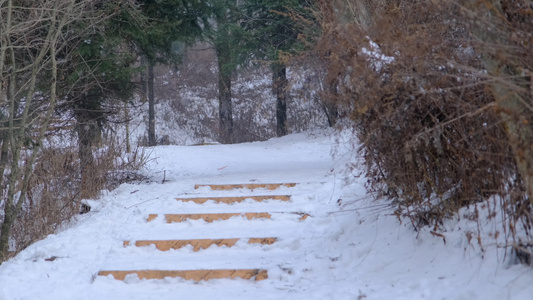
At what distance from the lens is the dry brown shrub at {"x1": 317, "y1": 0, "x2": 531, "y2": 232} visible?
3883 mm

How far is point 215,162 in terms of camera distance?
1205cm

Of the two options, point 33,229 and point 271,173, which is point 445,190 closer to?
point 271,173

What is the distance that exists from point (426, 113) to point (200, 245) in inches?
110

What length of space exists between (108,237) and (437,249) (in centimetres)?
345

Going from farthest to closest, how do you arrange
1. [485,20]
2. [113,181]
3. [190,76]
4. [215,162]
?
[190,76], [215,162], [113,181], [485,20]

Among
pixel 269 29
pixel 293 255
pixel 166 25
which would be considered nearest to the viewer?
pixel 293 255

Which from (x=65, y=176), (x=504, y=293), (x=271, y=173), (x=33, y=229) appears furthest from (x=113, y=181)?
(x=504, y=293)

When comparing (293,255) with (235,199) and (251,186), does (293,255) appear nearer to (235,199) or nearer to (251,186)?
(235,199)

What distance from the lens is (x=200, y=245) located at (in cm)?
591

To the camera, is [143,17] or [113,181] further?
[113,181]

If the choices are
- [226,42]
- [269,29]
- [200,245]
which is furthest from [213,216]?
[226,42]

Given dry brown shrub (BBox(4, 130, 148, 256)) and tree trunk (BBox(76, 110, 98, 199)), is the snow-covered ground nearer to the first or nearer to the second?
dry brown shrub (BBox(4, 130, 148, 256))

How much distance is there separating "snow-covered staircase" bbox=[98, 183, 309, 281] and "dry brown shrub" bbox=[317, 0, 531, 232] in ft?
5.10

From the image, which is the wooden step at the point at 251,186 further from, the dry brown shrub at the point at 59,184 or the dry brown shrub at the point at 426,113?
the dry brown shrub at the point at 426,113
